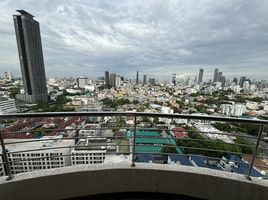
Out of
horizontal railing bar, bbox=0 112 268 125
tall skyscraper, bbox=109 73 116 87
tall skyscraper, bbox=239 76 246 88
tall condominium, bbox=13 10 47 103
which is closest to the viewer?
horizontal railing bar, bbox=0 112 268 125

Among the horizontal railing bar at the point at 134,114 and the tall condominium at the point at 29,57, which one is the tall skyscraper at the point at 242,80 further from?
the horizontal railing bar at the point at 134,114

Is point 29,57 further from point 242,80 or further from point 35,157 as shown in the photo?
point 242,80

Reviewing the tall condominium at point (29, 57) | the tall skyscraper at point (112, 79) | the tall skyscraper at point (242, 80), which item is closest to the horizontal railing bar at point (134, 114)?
the tall condominium at point (29, 57)

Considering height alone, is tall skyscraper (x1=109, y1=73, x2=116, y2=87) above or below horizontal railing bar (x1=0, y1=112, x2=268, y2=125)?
below

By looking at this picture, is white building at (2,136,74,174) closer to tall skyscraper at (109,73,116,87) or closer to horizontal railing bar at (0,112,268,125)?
horizontal railing bar at (0,112,268,125)

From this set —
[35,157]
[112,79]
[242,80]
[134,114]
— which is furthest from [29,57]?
[242,80]

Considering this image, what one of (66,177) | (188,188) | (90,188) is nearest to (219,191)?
(188,188)

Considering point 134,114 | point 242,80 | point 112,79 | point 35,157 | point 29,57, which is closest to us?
point 134,114

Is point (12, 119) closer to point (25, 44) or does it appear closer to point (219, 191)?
point (219, 191)

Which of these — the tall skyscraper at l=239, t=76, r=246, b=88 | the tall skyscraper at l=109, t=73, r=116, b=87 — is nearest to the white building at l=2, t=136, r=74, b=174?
the tall skyscraper at l=109, t=73, r=116, b=87
